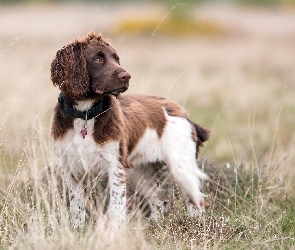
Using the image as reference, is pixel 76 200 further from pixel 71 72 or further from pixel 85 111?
pixel 71 72

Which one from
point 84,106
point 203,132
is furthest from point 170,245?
point 203,132

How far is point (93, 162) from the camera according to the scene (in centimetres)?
493

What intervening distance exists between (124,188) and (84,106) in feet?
2.38

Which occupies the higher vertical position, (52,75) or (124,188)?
(52,75)

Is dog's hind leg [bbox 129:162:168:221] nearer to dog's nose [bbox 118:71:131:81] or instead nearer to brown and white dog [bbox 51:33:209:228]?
brown and white dog [bbox 51:33:209:228]

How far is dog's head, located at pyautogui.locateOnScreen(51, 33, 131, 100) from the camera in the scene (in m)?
4.68

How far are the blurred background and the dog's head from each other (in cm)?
56

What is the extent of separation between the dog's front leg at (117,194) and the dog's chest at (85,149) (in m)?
0.08

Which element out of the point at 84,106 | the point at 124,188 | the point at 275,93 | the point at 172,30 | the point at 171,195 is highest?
the point at 84,106

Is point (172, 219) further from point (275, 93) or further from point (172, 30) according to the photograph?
point (172, 30)

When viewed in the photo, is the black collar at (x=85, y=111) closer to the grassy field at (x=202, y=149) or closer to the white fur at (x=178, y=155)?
the grassy field at (x=202, y=149)

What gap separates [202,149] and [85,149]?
126 inches

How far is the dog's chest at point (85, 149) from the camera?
4.87 m

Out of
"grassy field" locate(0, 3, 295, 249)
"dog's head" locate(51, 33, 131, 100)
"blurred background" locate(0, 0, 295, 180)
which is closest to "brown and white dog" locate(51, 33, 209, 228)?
"dog's head" locate(51, 33, 131, 100)
